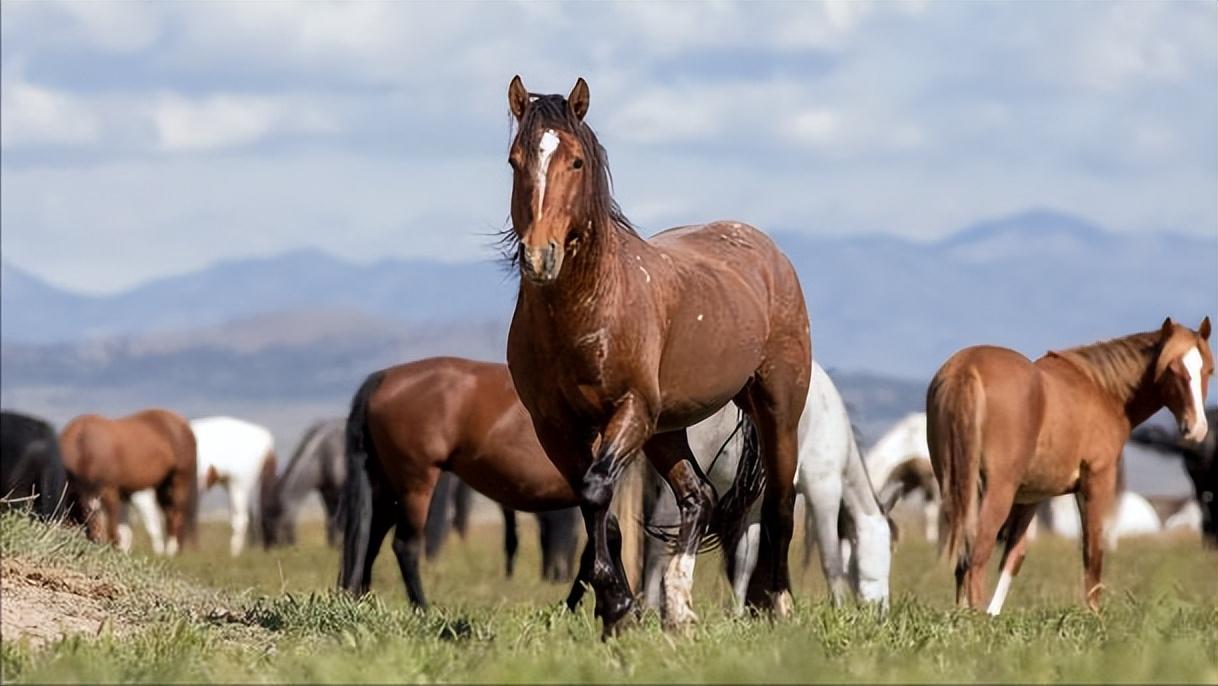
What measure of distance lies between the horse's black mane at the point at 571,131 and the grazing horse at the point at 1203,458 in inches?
854

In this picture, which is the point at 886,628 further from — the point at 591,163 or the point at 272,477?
the point at 272,477

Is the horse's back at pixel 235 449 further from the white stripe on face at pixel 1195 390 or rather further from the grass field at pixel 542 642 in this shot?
the grass field at pixel 542 642

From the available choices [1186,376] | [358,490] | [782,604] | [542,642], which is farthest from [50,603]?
[1186,376]

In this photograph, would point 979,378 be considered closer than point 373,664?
No

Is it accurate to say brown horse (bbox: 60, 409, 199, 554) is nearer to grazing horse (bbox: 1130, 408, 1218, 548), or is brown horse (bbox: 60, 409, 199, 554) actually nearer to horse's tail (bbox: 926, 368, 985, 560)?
horse's tail (bbox: 926, 368, 985, 560)

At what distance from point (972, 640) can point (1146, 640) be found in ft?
2.19

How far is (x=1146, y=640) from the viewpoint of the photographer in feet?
23.1

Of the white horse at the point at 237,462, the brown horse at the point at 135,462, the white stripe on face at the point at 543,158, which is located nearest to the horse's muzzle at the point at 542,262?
the white stripe on face at the point at 543,158

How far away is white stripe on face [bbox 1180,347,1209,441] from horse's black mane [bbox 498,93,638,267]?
6325 millimetres

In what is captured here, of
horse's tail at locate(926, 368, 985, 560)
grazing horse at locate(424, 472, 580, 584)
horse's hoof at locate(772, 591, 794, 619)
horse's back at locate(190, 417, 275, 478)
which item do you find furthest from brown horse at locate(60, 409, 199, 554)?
horse's hoof at locate(772, 591, 794, 619)

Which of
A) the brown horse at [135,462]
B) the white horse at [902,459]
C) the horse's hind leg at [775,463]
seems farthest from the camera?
the brown horse at [135,462]

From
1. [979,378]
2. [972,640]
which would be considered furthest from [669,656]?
[979,378]

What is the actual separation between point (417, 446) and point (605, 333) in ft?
21.7

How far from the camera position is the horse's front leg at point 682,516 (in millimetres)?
7641
